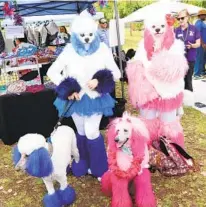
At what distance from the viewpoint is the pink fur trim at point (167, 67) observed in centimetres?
260

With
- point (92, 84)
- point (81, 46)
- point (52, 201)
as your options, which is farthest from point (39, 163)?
point (81, 46)

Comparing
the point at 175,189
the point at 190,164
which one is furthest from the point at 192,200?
the point at 190,164

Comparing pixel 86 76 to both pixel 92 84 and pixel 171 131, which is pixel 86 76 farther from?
pixel 171 131

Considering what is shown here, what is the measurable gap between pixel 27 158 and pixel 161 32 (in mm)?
1468

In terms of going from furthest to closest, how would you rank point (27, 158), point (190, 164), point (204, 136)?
point (204, 136) → point (190, 164) → point (27, 158)

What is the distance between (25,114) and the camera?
3660mm

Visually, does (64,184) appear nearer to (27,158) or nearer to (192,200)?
(27,158)

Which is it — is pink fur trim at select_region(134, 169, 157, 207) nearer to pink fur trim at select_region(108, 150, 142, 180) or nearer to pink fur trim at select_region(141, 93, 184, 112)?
pink fur trim at select_region(108, 150, 142, 180)

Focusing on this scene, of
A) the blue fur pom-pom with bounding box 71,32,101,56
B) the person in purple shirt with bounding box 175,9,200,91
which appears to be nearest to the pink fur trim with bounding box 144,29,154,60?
the blue fur pom-pom with bounding box 71,32,101,56

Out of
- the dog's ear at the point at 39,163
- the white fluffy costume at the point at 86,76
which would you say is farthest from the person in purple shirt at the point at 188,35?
the dog's ear at the point at 39,163

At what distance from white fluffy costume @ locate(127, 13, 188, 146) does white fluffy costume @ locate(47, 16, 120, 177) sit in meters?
0.25

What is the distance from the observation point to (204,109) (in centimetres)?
464

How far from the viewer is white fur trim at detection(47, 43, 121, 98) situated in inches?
98.7

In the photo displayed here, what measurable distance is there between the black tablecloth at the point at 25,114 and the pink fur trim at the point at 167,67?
4.81ft
